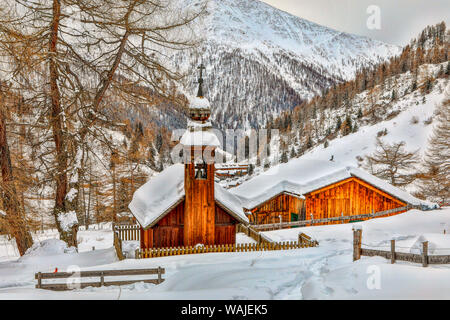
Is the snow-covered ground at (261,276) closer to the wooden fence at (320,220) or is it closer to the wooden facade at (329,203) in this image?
the wooden fence at (320,220)

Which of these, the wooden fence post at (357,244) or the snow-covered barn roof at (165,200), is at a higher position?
the snow-covered barn roof at (165,200)

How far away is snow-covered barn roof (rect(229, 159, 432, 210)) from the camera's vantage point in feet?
84.0

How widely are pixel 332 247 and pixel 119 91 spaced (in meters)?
11.6

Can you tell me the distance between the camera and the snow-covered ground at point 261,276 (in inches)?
306

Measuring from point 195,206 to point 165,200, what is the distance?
160 cm

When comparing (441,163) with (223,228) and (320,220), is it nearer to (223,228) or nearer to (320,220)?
(320,220)

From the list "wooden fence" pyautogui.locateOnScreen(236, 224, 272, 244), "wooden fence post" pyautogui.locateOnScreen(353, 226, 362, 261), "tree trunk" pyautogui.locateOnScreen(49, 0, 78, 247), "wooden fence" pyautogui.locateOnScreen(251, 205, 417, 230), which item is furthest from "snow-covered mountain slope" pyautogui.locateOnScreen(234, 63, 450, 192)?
"tree trunk" pyautogui.locateOnScreen(49, 0, 78, 247)

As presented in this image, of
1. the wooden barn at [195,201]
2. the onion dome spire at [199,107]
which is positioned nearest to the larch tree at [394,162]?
the wooden barn at [195,201]

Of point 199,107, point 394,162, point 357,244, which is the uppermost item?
point 199,107

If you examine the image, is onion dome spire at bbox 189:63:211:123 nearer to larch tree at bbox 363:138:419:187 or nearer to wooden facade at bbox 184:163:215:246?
wooden facade at bbox 184:163:215:246

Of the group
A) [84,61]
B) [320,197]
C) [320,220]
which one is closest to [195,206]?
[84,61]

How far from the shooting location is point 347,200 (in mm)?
26453

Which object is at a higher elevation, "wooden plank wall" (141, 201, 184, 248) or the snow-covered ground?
"wooden plank wall" (141, 201, 184, 248)
